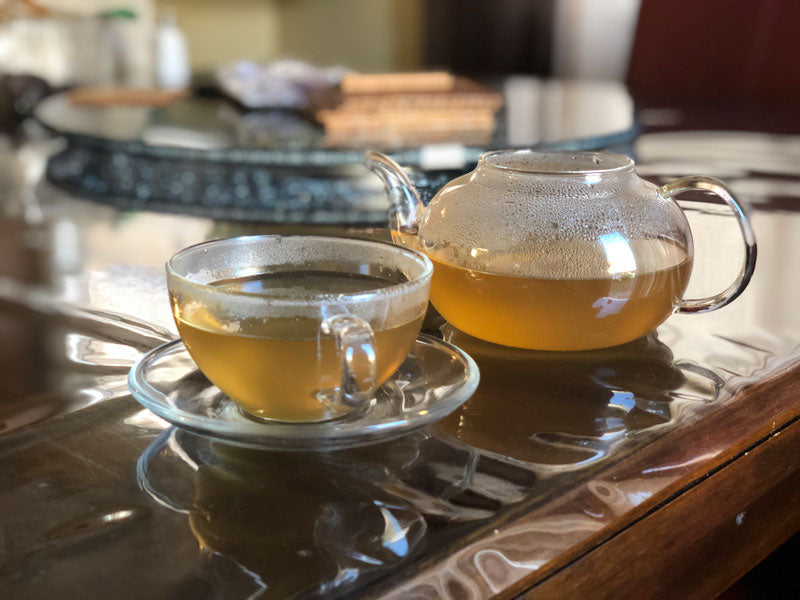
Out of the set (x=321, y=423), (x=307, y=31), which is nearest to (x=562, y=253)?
(x=321, y=423)

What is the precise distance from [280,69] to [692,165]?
2.49 feet

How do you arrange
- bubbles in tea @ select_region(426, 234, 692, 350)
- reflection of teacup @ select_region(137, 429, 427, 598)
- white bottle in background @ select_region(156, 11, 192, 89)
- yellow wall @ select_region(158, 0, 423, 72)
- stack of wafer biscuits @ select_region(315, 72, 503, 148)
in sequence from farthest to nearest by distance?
yellow wall @ select_region(158, 0, 423, 72)
white bottle in background @ select_region(156, 11, 192, 89)
stack of wafer biscuits @ select_region(315, 72, 503, 148)
bubbles in tea @ select_region(426, 234, 692, 350)
reflection of teacup @ select_region(137, 429, 427, 598)

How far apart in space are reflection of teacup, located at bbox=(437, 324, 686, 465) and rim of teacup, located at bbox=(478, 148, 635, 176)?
0.09m

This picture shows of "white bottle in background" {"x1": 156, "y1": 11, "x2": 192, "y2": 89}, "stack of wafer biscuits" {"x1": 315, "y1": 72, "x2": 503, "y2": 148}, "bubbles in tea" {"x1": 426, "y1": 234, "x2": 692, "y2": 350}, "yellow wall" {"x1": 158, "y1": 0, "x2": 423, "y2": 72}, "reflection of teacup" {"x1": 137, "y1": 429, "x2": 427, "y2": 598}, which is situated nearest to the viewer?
"reflection of teacup" {"x1": 137, "y1": 429, "x2": 427, "y2": 598}

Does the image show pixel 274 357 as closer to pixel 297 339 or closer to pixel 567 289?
pixel 297 339

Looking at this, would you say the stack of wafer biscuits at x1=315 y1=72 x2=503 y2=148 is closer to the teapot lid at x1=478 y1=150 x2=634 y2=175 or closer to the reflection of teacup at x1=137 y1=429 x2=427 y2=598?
the teapot lid at x1=478 y1=150 x2=634 y2=175

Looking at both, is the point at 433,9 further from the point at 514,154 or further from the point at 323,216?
the point at 514,154

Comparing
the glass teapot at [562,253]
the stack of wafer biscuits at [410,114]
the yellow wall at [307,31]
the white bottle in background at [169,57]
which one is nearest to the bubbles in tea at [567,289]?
the glass teapot at [562,253]

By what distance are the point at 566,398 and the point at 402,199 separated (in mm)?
158

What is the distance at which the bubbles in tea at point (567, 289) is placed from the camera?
1.34ft

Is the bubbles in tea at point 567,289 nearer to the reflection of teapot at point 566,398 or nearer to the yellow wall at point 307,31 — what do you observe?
the reflection of teapot at point 566,398

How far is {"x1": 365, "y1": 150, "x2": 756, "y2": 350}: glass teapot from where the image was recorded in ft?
1.34

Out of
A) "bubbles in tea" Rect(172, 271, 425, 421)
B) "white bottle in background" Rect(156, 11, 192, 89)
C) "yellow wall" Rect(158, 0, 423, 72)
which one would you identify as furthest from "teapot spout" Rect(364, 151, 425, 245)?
"yellow wall" Rect(158, 0, 423, 72)

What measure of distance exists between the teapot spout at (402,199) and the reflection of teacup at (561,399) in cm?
7
